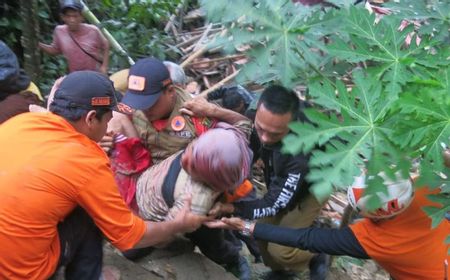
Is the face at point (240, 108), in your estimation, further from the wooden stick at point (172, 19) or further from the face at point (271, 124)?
the wooden stick at point (172, 19)

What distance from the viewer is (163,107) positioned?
3783mm

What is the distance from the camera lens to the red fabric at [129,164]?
12.3 feet

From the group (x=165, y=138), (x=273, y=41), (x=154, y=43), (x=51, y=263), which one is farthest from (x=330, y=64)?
(x=154, y=43)

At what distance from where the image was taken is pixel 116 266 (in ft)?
13.4

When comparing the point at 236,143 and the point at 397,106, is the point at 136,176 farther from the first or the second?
the point at 397,106

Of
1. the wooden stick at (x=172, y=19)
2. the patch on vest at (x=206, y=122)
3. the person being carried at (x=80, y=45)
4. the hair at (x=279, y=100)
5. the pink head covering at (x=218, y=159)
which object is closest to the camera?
the pink head covering at (x=218, y=159)

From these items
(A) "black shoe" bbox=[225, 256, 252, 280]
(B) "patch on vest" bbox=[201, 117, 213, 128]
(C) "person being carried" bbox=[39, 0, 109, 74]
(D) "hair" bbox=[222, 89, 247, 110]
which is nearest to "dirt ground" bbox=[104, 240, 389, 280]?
(A) "black shoe" bbox=[225, 256, 252, 280]

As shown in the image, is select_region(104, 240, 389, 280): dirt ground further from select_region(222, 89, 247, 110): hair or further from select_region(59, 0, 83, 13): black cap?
select_region(59, 0, 83, 13): black cap

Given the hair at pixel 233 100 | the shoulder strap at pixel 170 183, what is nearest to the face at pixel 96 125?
the shoulder strap at pixel 170 183

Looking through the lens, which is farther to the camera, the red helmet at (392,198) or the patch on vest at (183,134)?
the patch on vest at (183,134)

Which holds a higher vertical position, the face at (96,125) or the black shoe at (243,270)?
the face at (96,125)

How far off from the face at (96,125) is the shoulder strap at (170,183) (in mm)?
553

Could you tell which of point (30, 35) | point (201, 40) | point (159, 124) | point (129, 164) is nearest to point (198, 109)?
point (159, 124)

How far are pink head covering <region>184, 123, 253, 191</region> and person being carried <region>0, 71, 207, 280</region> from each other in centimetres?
39
